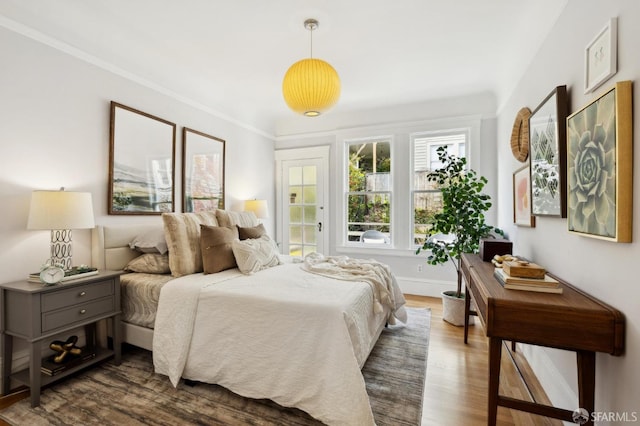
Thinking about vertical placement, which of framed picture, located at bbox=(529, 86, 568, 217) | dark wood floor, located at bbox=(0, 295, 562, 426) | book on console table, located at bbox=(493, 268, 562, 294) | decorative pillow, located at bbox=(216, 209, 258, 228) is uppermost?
framed picture, located at bbox=(529, 86, 568, 217)

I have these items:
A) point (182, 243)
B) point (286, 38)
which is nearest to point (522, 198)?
point (286, 38)

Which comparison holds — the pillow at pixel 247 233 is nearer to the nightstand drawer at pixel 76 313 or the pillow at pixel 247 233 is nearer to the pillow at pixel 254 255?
the pillow at pixel 254 255

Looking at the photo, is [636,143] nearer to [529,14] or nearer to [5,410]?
[529,14]

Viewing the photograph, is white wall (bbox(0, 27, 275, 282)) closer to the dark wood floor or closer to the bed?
the bed

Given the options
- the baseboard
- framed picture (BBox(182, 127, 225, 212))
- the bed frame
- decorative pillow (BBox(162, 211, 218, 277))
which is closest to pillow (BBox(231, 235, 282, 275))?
decorative pillow (BBox(162, 211, 218, 277))

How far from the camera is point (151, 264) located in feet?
8.55

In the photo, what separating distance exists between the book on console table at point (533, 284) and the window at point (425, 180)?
277 centimetres

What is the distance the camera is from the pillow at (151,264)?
103 inches

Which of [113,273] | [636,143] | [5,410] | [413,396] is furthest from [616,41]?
[5,410]

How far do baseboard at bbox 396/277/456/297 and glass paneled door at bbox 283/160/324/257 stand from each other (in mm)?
1448

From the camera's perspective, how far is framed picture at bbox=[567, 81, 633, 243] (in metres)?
1.18

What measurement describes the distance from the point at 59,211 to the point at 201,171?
1.77 metres

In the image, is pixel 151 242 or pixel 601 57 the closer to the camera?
pixel 601 57

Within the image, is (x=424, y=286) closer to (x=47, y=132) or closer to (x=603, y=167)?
(x=603, y=167)
